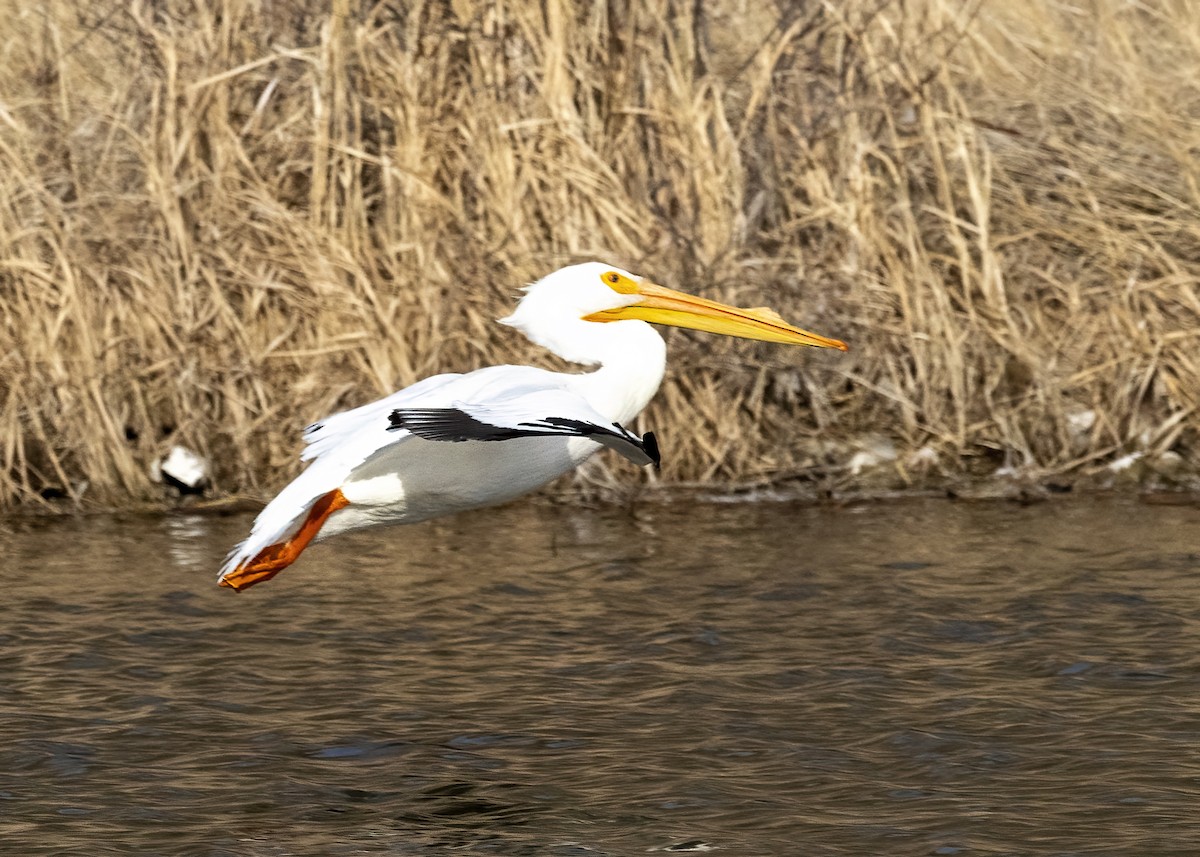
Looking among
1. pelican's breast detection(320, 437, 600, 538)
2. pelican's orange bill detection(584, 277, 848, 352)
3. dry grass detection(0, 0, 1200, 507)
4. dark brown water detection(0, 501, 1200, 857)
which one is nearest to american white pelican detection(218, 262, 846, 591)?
pelican's breast detection(320, 437, 600, 538)

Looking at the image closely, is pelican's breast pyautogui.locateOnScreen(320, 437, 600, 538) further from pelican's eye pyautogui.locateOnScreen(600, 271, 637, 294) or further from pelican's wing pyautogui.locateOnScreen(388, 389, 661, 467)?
pelican's eye pyautogui.locateOnScreen(600, 271, 637, 294)

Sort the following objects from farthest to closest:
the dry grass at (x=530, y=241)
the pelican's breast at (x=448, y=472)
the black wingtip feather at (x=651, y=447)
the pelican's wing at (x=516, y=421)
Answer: the dry grass at (x=530, y=241)
the pelican's breast at (x=448, y=472)
the black wingtip feather at (x=651, y=447)
the pelican's wing at (x=516, y=421)

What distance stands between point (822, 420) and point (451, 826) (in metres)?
4.47

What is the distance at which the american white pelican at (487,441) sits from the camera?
5203 millimetres

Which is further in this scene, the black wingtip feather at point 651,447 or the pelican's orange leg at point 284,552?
the pelican's orange leg at point 284,552

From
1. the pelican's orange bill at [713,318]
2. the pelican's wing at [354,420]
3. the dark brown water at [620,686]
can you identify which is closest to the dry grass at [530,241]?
the dark brown water at [620,686]

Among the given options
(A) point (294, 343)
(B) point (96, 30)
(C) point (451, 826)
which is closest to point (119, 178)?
(B) point (96, 30)

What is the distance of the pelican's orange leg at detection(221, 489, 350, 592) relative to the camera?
5453 mm

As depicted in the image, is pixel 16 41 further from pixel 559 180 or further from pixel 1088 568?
pixel 1088 568

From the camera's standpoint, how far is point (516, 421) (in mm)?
4992

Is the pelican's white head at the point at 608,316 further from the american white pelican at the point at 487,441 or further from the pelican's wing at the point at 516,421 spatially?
the pelican's wing at the point at 516,421

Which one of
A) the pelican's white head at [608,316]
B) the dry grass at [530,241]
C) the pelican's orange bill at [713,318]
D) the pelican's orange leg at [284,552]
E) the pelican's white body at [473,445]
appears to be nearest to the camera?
the pelican's white body at [473,445]

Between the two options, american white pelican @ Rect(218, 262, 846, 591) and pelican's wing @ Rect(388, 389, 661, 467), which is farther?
american white pelican @ Rect(218, 262, 846, 591)

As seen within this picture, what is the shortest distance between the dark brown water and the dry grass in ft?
1.76
